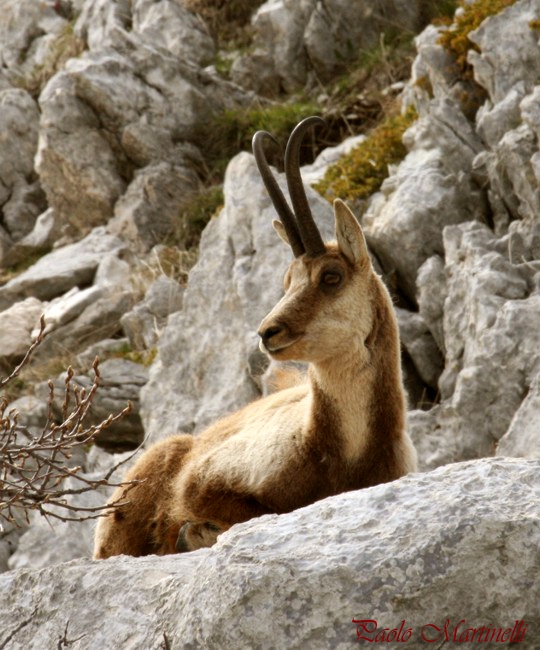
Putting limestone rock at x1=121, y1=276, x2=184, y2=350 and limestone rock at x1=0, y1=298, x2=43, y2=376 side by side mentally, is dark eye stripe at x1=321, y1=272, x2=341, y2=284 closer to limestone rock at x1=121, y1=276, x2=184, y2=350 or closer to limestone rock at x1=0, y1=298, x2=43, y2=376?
limestone rock at x1=121, y1=276, x2=184, y2=350

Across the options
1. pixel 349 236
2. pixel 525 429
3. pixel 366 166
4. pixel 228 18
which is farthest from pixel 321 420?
pixel 228 18

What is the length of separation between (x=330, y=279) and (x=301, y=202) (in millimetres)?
734

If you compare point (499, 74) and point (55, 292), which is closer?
point (499, 74)

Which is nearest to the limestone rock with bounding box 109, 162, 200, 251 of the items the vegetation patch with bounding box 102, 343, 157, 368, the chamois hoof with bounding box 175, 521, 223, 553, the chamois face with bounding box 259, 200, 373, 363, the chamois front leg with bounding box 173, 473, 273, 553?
the vegetation patch with bounding box 102, 343, 157, 368

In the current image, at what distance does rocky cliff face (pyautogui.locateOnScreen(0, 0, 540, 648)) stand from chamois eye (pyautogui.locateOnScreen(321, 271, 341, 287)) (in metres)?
2.57

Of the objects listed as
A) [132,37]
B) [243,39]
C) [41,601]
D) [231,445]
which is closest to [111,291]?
[132,37]

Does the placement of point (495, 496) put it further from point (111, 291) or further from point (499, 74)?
point (111, 291)

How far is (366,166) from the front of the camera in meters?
15.9

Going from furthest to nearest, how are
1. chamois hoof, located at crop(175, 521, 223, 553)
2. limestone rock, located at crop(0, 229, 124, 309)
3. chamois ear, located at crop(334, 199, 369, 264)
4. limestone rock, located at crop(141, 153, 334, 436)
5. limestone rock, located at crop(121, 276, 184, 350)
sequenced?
limestone rock, located at crop(0, 229, 124, 309) < limestone rock, located at crop(121, 276, 184, 350) < limestone rock, located at crop(141, 153, 334, 436) < chamois ear, located at crop(334, 199, 369, 264) < chamois hoof, located at crop(175, 521, 223, 553)

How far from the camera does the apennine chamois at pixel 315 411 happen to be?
841 centimetres

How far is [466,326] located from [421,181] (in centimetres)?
283

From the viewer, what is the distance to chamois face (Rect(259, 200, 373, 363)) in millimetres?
8383

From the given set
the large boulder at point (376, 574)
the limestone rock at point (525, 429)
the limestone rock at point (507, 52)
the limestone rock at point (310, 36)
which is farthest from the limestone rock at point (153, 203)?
the large boulder at point (376, 574)

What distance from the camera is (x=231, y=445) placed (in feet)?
29.7
